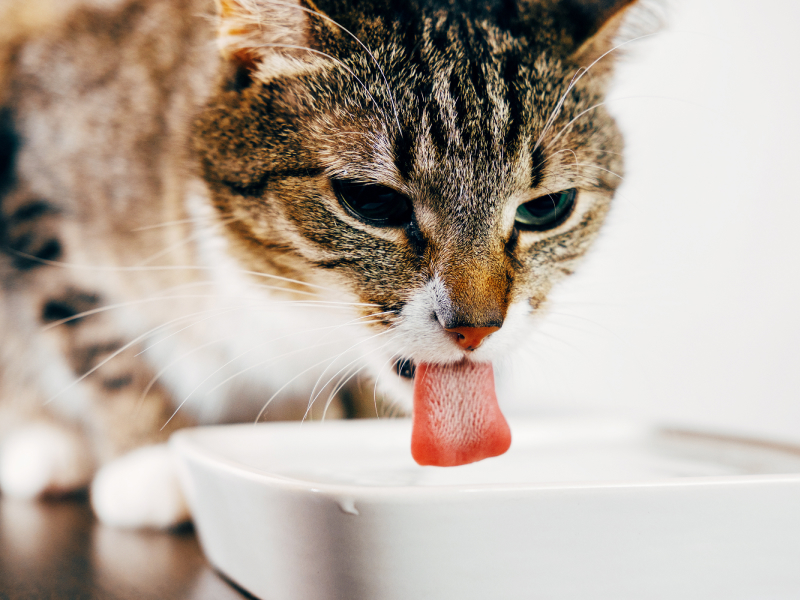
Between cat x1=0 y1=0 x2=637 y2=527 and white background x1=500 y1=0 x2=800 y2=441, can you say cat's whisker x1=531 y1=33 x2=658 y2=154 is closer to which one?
cat x1=0 y1=0 x2=637 y2=527

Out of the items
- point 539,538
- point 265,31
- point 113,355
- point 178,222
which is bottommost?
point 113,355

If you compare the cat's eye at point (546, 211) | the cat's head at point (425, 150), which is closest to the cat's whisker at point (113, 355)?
the cat's head at point (425, 150)

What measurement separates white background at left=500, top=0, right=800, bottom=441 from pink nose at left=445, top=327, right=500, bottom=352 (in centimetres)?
27

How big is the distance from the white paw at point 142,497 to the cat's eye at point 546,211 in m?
0.51

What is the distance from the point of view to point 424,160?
1.76 feet

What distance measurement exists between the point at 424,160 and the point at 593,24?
27cm

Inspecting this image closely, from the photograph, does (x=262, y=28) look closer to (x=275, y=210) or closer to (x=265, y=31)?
(x=265, y=31)

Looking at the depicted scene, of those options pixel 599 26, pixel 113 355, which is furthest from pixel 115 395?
pixel 599 26

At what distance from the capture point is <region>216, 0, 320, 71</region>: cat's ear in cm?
56

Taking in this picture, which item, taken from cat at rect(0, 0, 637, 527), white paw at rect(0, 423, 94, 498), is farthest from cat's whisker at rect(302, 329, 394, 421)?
white paw at rect(0, 423, 94, 498)

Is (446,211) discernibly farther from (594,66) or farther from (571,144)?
(594,66)

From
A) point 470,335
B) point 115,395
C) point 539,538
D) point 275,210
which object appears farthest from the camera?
point 115,395

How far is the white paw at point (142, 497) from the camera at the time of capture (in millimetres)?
682

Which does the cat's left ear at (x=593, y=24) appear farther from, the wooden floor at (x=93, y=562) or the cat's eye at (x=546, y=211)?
the wooden floor at (x=93, y=562)
